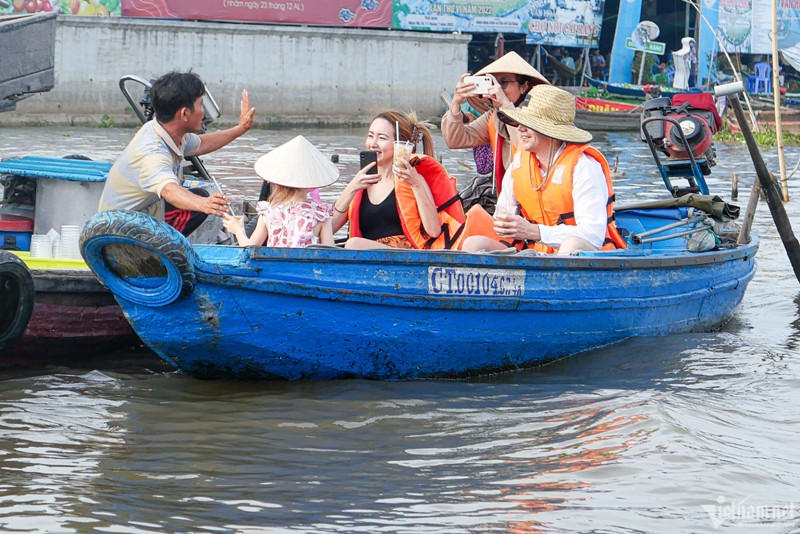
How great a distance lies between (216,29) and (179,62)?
4.10 ft

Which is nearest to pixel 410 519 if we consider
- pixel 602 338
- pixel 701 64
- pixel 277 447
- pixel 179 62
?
pixel 277 447

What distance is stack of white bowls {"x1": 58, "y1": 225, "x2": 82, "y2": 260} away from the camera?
6.39 metres

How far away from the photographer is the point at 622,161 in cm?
2055

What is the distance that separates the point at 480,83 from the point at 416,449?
2.44 metres

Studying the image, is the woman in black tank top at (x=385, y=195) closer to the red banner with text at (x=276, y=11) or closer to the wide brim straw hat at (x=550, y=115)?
the wide brim straw hat at (x=550, y=115)

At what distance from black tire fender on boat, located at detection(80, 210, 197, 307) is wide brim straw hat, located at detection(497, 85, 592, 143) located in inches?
78.7

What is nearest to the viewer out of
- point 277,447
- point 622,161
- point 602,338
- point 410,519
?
point 410,519

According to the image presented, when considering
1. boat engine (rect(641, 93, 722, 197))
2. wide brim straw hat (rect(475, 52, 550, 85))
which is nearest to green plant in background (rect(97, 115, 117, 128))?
boat engine (rect(641, 93, 722, 197))

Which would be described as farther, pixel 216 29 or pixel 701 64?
pixel 701 64

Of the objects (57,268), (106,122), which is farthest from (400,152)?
(106,122)

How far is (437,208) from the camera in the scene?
246 inches

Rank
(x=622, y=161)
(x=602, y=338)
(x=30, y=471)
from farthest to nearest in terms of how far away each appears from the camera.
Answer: (x=622, y=161), (x=602, y=338), (x=30, y=471)

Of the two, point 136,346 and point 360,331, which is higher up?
point 360,331

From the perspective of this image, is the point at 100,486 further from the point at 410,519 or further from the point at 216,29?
the point at 216,29
